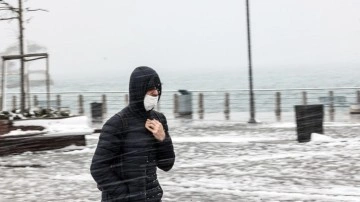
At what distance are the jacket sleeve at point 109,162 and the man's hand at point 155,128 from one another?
0.54 ft

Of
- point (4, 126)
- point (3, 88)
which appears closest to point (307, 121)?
point (4, 126)

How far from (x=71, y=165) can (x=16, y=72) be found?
305 inches

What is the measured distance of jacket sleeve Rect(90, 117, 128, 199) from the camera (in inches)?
125

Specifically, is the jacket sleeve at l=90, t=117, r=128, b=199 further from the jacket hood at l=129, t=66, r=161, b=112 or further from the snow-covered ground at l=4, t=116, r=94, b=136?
the snow-covered ground at l=4, t=116, r=94, b=136

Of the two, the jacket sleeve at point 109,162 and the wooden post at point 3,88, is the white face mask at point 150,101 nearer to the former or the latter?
the jacket sleeve at point 109,162

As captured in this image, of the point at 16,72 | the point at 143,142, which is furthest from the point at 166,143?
the point at 16,72

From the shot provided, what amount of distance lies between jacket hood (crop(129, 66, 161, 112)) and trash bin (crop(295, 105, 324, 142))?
1061 cm

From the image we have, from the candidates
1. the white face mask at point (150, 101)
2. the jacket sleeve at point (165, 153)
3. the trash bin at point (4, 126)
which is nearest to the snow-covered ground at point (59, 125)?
the trash bin at point (4, 126)

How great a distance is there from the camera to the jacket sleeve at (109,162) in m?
3.19

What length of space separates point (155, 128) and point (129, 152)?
19 centimetres

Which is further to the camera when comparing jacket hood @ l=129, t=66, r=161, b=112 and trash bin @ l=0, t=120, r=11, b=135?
trash bin @ l=0, t=120, r=11, b=135

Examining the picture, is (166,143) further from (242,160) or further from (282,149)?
(282,149)

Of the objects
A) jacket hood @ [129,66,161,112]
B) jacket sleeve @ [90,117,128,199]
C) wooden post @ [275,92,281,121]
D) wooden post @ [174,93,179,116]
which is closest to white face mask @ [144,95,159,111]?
jacket hood @ [129,66,161,112]

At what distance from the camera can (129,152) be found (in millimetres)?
3271
